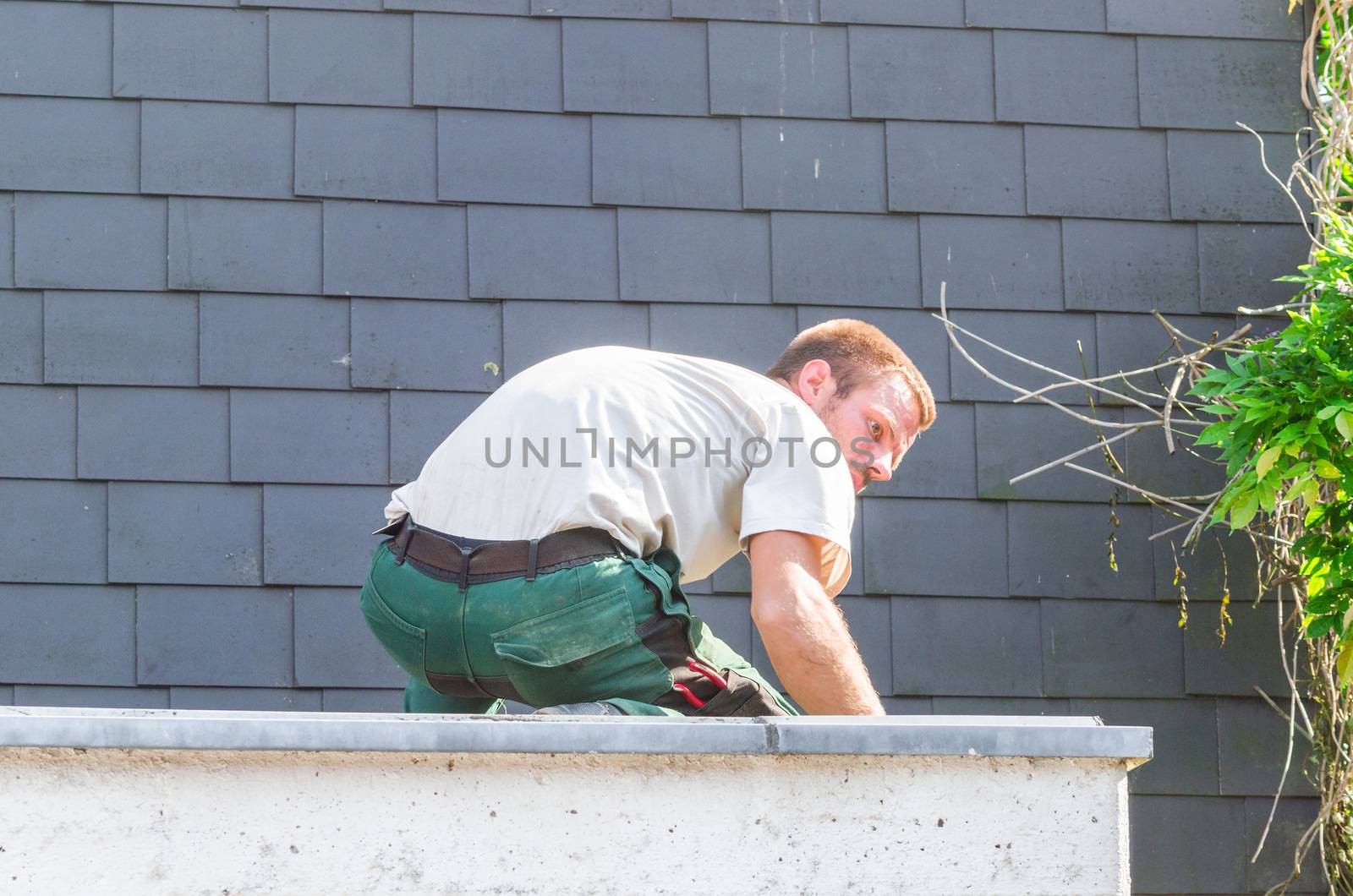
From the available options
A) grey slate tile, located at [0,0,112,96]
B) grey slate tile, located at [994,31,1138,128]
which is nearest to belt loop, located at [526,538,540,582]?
grey slate tile, located at [0,0,112,96]

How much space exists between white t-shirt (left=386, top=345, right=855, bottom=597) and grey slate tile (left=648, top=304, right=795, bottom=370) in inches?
38.5

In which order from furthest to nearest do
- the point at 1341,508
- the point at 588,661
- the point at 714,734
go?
the point at 1341,508 → the point at 588,661 → the point at 714,734

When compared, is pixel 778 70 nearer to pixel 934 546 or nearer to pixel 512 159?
pixel 512 159

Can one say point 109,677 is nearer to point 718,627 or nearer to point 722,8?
point 718,627

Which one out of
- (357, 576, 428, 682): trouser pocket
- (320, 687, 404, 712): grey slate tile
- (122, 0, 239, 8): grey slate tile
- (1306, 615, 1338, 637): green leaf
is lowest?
(320, 687, 404, 712): grey slate tile

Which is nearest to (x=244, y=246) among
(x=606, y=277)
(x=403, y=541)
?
(x=606, y=277)

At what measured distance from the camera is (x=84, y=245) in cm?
304

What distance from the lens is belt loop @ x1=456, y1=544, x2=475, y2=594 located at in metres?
2.01

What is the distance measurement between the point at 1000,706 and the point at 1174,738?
1.37ft

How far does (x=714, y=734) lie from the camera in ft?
4.72

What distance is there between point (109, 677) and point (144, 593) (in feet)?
0.62

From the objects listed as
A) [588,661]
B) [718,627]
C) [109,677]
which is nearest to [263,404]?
[109,677]

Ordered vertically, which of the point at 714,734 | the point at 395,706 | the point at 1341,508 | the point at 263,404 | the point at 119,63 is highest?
the point at 119,63

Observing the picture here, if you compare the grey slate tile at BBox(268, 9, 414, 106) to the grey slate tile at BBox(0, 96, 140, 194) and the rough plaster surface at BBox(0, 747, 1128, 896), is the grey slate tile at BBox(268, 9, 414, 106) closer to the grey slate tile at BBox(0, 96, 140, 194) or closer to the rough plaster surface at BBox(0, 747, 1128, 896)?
the grey slate tile at BBox(0, 96, 140, 194)
